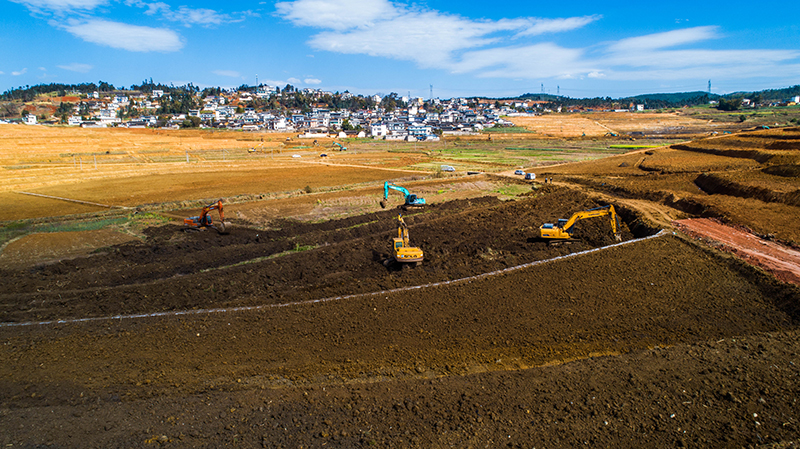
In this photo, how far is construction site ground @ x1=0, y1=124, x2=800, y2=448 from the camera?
8.38 m

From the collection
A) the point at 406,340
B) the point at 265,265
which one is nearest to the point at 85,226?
the point at 265,265

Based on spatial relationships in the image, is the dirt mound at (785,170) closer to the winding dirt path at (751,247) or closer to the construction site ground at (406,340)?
the construction site ground at (406,340)

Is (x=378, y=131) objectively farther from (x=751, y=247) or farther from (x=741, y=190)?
(x=751, y=247)

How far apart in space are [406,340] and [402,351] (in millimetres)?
612

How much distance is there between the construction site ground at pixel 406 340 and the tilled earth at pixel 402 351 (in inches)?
2.3

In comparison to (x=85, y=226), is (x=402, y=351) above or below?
below

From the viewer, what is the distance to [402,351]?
11.3m

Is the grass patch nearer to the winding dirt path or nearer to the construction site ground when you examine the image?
the construction site ground

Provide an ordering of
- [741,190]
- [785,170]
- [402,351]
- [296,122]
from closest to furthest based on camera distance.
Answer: [402,351]
[741,190]
[785,170]
[296,122]

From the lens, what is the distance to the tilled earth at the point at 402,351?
8.34 meters

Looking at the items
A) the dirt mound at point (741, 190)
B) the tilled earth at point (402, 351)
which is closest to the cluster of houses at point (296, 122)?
the dirt mound at point (741, 190)

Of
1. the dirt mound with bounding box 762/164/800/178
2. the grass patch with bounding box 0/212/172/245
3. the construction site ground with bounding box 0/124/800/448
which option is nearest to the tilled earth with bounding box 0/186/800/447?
the construction site ground with bounding box 0/124/800/448

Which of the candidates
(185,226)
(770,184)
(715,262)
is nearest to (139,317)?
(185,226)

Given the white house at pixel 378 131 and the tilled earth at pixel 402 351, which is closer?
the tilled earth at pixel 402 351
